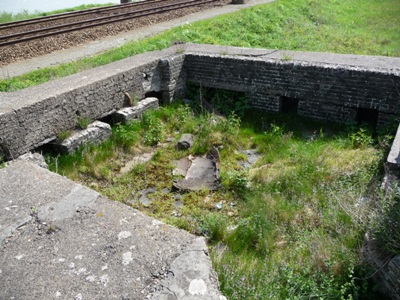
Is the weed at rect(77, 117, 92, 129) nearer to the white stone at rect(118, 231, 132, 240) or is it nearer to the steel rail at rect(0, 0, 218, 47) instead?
the white stone at rect(118, 231, 132, 240)

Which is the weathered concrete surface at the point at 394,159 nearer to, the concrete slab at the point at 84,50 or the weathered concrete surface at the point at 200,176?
the weathered concrete surface at the point at 200,176

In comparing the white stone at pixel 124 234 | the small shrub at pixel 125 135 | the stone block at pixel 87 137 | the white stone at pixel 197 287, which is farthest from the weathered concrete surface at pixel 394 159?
the stone block at pixel 87 137

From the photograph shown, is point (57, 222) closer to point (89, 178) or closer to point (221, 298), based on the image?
point (221, 298)

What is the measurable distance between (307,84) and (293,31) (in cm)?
924

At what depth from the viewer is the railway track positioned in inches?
451

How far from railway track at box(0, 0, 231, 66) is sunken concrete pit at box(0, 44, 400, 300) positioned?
204 inches

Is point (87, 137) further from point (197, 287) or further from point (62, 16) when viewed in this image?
point (62, 16)

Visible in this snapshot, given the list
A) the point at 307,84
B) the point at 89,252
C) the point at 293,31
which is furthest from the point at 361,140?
the point at 293,31

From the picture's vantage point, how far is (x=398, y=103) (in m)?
6.51

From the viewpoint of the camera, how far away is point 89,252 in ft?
10.4

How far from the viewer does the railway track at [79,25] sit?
11461 mm

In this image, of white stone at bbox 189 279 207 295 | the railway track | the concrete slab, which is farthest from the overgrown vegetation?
the railway track

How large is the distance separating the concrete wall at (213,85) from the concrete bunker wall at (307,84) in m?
0.02

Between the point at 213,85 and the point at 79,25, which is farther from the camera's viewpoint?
the point at 79,25
